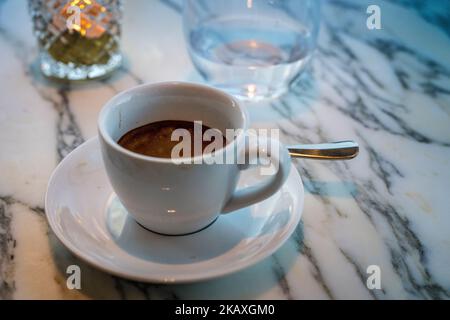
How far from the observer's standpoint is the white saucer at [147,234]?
1.49 ft

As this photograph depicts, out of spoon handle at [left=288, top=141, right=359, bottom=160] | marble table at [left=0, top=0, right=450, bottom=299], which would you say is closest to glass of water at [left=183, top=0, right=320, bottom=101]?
marble table at [left=0, top=0, right=450, bottom=299]

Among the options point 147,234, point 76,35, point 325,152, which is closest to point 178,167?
point 147,234

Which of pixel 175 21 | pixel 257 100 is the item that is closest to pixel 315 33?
pixel 257 100

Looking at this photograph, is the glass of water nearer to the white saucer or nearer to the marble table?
the marble table

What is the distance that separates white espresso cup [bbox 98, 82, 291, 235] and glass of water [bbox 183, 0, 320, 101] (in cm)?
22

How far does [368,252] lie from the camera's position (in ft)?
1.75

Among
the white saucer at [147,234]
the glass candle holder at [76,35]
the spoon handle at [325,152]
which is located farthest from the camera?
the glass candle holder at [76,35]

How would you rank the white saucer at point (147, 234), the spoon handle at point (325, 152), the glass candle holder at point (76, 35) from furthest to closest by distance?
1. the glass candle holder at point (76, 35)
2. the spoon handle at point (325, 152)
3. the white saucer at point (147, 234)

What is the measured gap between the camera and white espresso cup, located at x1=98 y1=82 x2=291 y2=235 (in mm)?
456

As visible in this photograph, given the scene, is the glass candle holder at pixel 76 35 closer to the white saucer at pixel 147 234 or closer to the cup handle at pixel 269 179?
the white saucer at pixel 147 234

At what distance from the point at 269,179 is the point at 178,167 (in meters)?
0.10

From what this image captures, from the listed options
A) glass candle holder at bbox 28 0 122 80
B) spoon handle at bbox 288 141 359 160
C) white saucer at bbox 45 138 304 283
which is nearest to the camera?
Result: white saucer at bbox 45 138 304 283

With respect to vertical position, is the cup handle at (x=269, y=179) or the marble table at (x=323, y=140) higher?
the cup handle at (x=269, y=179)

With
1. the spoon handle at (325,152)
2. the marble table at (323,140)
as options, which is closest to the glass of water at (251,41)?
the marble table at (323,140)
